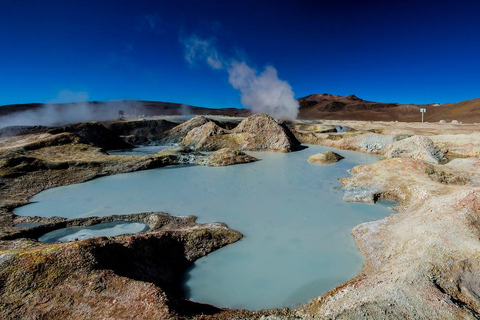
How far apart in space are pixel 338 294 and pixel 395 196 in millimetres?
4019

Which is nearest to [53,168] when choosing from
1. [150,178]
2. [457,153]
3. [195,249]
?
[150,178]

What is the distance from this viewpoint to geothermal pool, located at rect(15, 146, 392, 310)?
9.61 feet

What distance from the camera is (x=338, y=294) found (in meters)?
2.50

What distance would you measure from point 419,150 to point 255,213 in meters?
7.98

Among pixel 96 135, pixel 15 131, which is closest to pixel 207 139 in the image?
pixel 96 135

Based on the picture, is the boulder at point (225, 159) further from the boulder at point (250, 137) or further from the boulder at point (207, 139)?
the boulder at point (207, 139)

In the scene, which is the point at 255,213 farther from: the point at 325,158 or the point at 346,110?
the point at 346,110

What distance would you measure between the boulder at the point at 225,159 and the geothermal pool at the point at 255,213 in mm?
642

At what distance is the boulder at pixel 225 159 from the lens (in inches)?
394

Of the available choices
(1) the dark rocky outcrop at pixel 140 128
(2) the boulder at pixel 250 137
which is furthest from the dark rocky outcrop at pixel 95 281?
(1) the dark rocky outcrop at pixel 140 128

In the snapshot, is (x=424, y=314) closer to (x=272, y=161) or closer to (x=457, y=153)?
(x=272, y=161)

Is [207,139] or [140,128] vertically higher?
[140,128]

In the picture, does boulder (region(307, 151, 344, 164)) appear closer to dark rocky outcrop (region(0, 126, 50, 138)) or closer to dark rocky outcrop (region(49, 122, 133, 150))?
dark rocky outcrop (region(49, 122, 133, 150))

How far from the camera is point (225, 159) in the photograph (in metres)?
10.2
